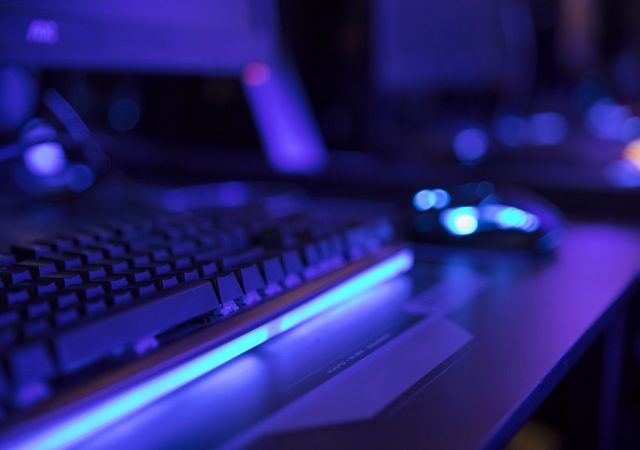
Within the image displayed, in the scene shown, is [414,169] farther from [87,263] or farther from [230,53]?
[87,263]

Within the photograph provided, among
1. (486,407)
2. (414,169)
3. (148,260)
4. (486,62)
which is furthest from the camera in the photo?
(486,62)

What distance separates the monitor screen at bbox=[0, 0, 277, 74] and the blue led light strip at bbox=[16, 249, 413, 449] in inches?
13.0

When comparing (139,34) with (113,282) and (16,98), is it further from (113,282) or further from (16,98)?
(113,282)

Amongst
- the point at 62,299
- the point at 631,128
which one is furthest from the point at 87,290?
the point at 631,128

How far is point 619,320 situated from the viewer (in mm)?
638

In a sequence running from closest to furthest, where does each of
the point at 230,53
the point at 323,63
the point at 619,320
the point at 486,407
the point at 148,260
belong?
the point at 486,407, the point at 148,260, the point at 619,320, the point at 230,53, the point at 323,63

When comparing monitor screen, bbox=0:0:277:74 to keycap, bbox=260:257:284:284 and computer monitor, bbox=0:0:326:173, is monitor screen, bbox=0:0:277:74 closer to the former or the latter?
computer monitor, bbox=0:0:326:173

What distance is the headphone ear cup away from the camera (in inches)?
34.3

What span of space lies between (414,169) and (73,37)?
0.54 metres

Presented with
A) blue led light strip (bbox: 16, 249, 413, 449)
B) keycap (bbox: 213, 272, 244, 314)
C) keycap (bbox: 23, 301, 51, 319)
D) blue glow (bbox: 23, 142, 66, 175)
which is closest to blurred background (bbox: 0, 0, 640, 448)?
blue glow (bbox: 23, 142, 66, 175)

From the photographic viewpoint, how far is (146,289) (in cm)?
42

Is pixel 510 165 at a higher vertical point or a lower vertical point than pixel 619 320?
higher

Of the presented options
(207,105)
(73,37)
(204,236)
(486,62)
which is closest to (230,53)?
(73,37)

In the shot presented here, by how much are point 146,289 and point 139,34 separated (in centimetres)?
38
